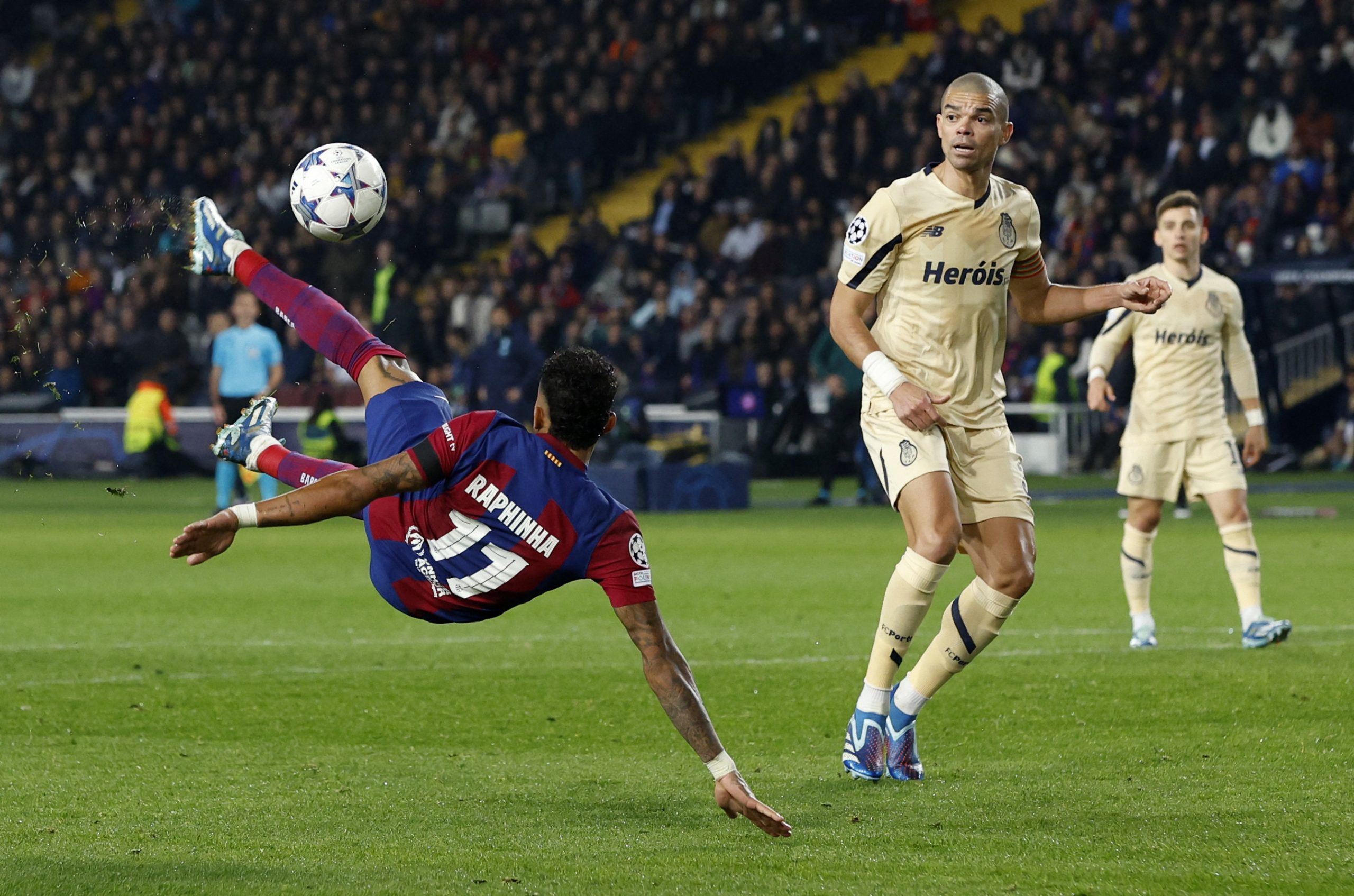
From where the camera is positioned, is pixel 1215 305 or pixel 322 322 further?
pixel 1215 305

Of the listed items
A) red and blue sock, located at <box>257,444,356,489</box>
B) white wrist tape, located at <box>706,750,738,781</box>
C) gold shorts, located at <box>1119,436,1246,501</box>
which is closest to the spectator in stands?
gold shorts, located at <box>1119,436,1246,501</box>

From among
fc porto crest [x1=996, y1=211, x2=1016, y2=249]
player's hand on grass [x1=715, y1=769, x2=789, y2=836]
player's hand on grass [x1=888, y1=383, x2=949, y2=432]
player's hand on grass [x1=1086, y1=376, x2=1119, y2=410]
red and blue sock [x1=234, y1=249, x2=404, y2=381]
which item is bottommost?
player's hand on grass [x1=715, y1=769, x2=789, y2=836]

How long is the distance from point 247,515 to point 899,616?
2212 mm

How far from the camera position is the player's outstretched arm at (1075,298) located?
570cm

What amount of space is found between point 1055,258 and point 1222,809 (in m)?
17.8

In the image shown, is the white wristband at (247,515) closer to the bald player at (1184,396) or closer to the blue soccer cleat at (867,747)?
the blue soccer cleat at (867,747)

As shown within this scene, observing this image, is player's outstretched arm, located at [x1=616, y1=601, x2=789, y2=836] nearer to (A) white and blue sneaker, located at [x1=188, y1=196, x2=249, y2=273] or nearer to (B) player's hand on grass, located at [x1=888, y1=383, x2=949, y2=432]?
(B) player's hand on grass, located at [x1=888, y1=383, x2=949, y2=432]

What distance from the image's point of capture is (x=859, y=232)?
229 inches

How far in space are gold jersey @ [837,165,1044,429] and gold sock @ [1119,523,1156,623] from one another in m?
3.15

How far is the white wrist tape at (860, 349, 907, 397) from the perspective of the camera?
18.4 feet


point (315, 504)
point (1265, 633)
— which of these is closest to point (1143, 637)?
point (1265, 633)

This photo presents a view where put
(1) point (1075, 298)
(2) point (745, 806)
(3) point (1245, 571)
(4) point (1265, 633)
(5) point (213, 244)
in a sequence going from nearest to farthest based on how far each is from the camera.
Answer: (2) point (745, 806) < (1) point (1075, 298) < (5) point (213, 244) < (4) point (1265, 633) < (3) point (1245, 571)

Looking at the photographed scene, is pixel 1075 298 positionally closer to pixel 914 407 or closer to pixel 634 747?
pixel 914 407

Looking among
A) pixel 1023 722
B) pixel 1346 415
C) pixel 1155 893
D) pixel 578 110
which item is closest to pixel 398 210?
pixel 578 110
